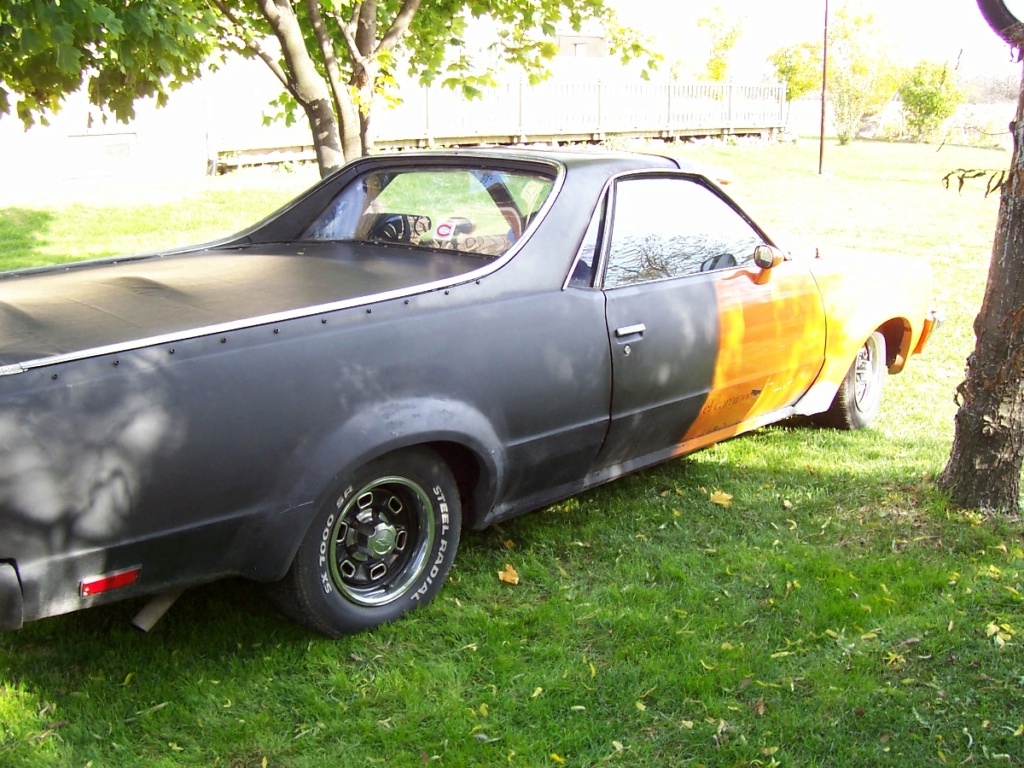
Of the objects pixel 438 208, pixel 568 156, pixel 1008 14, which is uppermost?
pixel 1008 14

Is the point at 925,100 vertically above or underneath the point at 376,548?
above

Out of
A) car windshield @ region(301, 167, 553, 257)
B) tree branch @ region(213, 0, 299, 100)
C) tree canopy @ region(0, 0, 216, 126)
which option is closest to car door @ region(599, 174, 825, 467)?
car windshield @ region(301, 167, 553, 257)

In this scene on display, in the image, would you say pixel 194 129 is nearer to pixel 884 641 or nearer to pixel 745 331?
pixel 745 331

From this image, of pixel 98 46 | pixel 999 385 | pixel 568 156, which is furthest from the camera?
pixel 98 46

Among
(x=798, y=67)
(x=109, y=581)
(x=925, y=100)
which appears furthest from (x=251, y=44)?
(x=798, y=67)

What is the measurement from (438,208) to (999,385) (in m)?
2.52

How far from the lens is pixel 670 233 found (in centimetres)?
473

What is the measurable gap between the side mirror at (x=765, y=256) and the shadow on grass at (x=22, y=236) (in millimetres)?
7914

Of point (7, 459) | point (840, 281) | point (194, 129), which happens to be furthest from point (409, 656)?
point (194, 129)

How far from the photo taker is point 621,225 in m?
4.49

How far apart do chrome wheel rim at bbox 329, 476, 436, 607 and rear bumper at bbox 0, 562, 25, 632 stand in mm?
982

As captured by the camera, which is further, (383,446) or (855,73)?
(855,73)

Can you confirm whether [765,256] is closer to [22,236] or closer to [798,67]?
[22,236]

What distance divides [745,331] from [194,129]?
1541 cm
